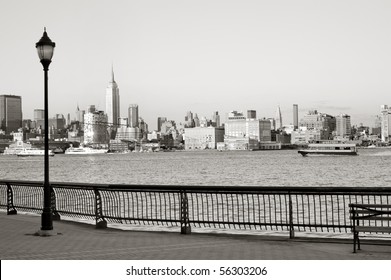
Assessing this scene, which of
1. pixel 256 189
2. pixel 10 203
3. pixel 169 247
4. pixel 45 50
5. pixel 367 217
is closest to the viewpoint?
pixel 367 217

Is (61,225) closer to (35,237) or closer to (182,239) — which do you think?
(35,237)

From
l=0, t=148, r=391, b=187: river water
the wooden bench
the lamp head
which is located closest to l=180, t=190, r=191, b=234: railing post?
the wooden bench

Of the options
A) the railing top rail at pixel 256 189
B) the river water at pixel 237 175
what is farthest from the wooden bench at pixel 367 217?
the river water at pixel 237 175

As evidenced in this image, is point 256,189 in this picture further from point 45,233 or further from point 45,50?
point 45,50

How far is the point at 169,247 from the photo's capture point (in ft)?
40.1

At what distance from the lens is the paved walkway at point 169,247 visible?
435 inches

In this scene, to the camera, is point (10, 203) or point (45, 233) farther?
point (10, 203)

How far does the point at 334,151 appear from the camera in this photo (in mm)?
175375

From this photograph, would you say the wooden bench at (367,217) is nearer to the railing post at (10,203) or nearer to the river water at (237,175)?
the railing post at (10,203)

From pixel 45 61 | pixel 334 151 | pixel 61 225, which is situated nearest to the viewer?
pixel 45 61

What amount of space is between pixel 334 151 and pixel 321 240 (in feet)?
547

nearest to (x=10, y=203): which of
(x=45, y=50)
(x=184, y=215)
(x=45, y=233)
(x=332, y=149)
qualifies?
(x=45, y=233)

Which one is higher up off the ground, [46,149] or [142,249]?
[46,149]
